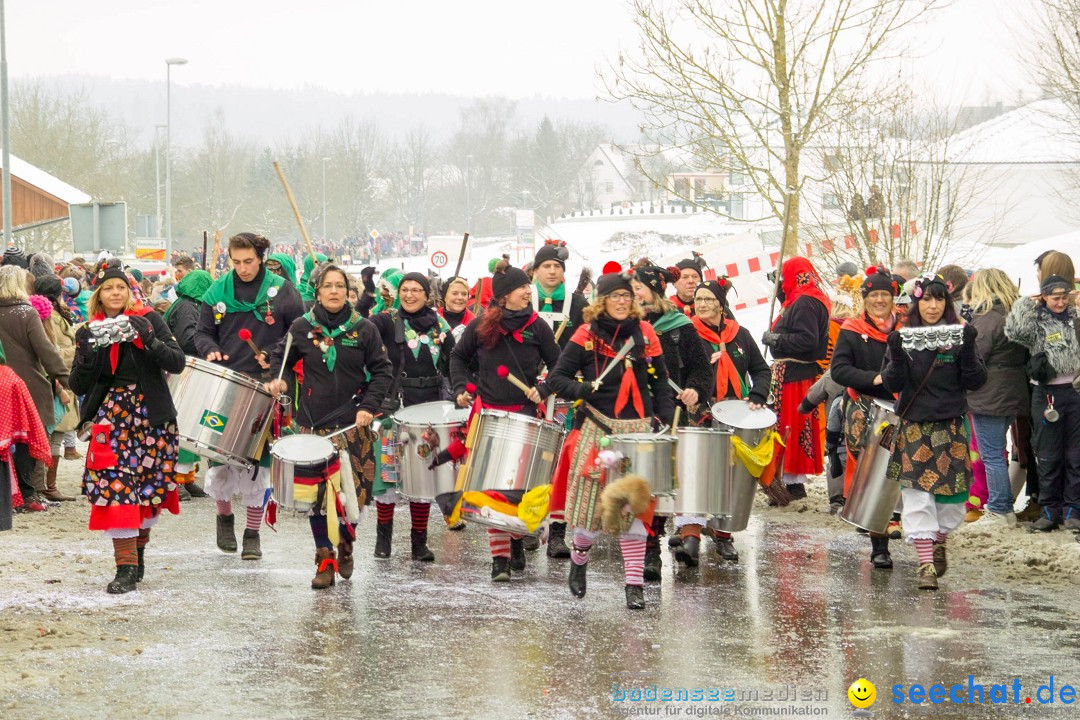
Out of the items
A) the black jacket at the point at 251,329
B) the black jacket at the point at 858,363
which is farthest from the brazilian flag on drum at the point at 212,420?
the black jacket at the point at 858,363

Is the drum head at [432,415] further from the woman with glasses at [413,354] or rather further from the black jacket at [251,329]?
the black jacket at [251,329]

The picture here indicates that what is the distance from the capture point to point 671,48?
18.9 m

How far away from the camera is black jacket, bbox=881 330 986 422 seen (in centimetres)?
847

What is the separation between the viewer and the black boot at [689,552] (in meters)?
9.27

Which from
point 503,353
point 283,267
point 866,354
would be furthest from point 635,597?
point 283,267

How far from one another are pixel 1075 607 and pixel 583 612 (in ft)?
9.16

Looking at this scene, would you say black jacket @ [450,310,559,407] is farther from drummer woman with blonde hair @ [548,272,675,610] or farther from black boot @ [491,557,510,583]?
black boot @ [491,557,510,583]

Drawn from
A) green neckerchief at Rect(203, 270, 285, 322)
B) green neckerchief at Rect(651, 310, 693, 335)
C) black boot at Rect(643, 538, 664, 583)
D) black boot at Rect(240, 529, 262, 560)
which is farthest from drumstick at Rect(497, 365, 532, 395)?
black boot at Rect(240, 529, 262, 560)

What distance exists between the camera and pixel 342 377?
27.9ft

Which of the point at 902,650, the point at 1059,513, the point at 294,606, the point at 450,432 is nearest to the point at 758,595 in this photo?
the point at 902,650

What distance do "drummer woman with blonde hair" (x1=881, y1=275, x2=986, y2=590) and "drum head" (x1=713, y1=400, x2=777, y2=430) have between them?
844mm

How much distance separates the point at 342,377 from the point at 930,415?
3.57 metres

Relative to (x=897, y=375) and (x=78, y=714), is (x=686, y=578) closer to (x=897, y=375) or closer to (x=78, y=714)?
(x=897, y=375)

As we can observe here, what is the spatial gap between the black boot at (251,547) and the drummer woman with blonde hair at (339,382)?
2.75 feet
